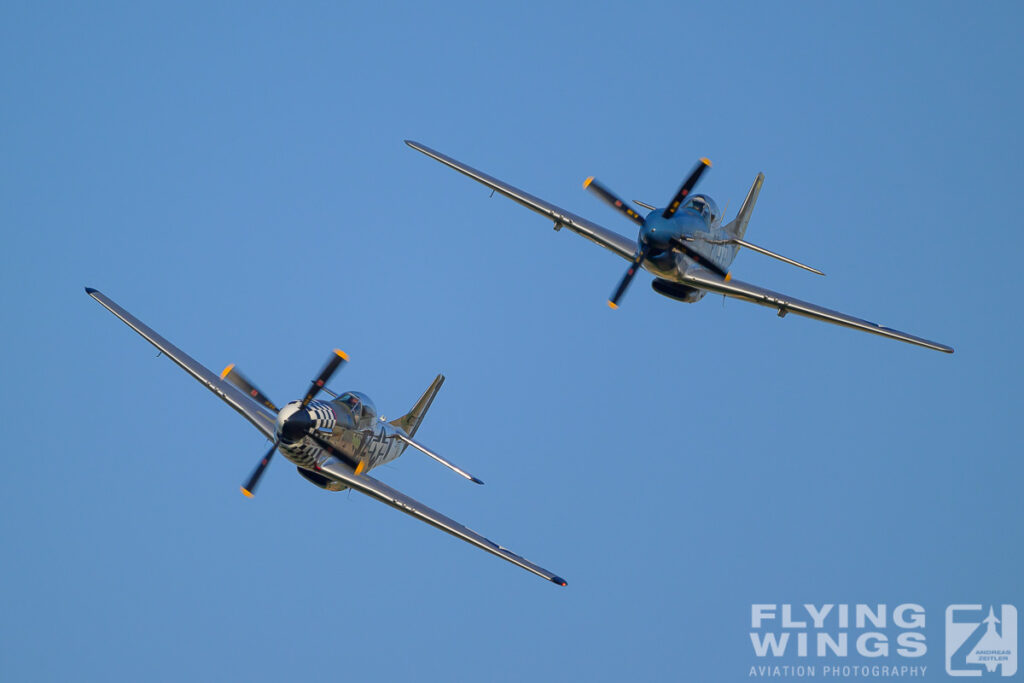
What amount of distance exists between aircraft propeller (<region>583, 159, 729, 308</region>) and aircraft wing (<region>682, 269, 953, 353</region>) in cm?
46

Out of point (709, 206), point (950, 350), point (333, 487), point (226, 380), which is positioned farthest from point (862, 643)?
point (226, 380)

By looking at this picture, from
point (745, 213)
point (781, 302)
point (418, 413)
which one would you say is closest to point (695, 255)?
point (781, 302)

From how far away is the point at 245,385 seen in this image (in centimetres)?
4816

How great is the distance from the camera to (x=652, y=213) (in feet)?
169

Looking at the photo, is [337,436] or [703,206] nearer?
[337,436]

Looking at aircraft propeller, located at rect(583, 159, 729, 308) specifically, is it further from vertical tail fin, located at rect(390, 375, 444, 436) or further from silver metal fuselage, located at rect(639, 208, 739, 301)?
vertical tail fin, located at rect(390, 375, 444, 436)

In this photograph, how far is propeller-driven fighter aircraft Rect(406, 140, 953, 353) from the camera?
5081 cm

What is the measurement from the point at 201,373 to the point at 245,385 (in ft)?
19.0

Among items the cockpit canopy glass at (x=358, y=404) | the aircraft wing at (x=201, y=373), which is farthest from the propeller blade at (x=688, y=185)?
the aircraft wing at (x=201, y=373)

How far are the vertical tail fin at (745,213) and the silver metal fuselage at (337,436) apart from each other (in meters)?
17.4

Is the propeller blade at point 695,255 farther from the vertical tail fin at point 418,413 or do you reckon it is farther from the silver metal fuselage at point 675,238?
the vertical tail fin at point 418,413

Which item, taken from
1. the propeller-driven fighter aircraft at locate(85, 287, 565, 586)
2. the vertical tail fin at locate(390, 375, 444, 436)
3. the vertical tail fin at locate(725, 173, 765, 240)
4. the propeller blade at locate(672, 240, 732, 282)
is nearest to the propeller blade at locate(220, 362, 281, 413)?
the propeller-driven fighter aircraft at locate(85, 287, 565, 586)

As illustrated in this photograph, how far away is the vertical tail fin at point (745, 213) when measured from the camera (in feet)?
195

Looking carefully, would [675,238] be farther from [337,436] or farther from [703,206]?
[337,436]
